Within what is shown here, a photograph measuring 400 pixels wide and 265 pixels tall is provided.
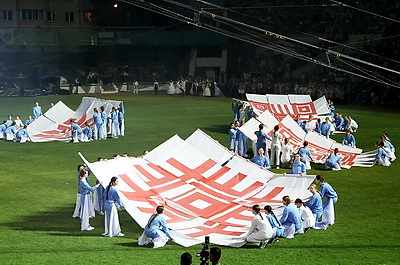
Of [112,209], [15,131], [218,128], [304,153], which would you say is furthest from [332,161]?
[15,131]

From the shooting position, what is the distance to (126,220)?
16.0 metres

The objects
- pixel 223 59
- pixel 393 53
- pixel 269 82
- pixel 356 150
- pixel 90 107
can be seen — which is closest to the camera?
pixel 356 150

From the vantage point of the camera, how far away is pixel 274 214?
47.5 ft

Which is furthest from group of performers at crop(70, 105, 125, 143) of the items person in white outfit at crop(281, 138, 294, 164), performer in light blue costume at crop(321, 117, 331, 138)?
person in white outfit at crop(281, 138, 294, 164)

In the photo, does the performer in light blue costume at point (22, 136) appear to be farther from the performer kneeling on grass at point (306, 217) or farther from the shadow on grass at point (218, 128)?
the performer kneeling on grass at point (306, 217)

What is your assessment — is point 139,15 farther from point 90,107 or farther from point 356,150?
point 356,150

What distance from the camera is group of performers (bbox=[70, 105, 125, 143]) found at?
29.4 metres

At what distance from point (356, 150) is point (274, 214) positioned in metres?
10.4

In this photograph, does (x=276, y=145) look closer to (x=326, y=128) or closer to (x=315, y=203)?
(x=326, y=128)

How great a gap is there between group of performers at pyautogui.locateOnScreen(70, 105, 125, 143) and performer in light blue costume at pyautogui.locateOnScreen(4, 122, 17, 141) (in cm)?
293

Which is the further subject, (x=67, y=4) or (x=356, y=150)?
(x=67, y=4)

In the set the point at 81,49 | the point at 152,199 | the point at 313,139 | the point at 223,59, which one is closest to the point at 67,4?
the point at 81,49

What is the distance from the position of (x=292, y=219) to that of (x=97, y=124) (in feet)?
56.6

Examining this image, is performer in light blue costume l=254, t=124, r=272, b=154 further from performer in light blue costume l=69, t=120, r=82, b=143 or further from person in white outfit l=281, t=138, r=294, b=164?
performer in light blue costume l=69, t=120, r=82, b=143
